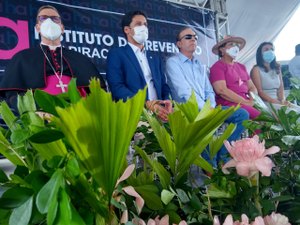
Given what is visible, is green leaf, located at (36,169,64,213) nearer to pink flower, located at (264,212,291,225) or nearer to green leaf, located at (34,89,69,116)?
green leaf, located at (34,89,69,116)

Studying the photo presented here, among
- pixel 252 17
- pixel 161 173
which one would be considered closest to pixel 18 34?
pixel 161 173

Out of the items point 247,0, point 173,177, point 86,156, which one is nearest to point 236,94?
point 247,0

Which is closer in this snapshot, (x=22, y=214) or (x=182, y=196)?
(x=22, y=214)

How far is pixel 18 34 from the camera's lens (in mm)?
1870

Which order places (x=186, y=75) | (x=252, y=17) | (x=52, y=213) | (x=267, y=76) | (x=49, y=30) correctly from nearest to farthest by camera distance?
(x=52, y=213)
(x=49, y=30)
(x=186, y=75)
(x=267, y=76)
(x=252, y=17)

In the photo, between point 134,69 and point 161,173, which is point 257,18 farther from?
point 161,173

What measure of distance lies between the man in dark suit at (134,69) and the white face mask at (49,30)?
12.5 inches

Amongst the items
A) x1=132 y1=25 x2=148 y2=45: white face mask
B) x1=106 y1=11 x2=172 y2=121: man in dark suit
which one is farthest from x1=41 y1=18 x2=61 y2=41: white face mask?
x1=132 y1=25 x2=148 y2=45: white face mask

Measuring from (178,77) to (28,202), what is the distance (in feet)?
5.57

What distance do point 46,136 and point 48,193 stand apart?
0.06m

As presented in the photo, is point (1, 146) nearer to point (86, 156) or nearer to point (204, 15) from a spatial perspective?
point (86, 156)

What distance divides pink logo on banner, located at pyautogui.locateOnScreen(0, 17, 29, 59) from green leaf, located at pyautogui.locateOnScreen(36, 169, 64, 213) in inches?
68.1

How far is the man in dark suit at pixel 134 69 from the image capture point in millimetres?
1725

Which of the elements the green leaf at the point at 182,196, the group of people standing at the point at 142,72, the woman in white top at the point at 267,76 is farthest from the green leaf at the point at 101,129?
the woman in white top at the point at 267,76
